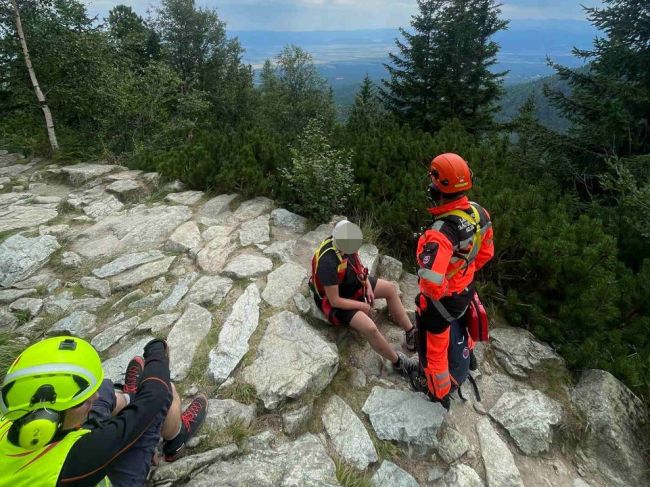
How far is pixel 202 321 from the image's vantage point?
3693 mm

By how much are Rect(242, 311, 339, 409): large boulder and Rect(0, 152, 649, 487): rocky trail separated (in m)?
0.01

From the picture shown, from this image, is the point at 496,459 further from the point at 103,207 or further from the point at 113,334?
the point at 103,207

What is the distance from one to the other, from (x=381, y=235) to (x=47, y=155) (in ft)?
26.2

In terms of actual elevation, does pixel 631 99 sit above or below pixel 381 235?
above

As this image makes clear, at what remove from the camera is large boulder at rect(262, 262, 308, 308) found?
397cm

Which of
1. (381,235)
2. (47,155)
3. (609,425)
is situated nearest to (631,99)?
(381,235)

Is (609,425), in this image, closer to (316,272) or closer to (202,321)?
(316,272)

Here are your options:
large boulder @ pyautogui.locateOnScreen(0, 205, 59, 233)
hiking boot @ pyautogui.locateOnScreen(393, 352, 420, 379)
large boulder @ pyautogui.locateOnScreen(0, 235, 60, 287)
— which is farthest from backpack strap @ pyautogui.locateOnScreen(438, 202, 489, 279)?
large boulder @ pyautogui.locateOnScreen(0, 205, 59, 233)

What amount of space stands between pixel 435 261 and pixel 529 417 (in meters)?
1.88

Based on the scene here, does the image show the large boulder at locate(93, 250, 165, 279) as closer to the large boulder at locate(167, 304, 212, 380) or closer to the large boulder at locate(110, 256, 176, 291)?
the large boulder at locate(110, 256, 176, 291)

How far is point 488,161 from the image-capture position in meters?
6.20

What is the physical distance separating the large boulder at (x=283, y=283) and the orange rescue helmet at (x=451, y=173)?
203 cm

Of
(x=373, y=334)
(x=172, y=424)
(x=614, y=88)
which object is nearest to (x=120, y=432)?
(x=172, y=424)

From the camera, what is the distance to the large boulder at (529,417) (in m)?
3.15
